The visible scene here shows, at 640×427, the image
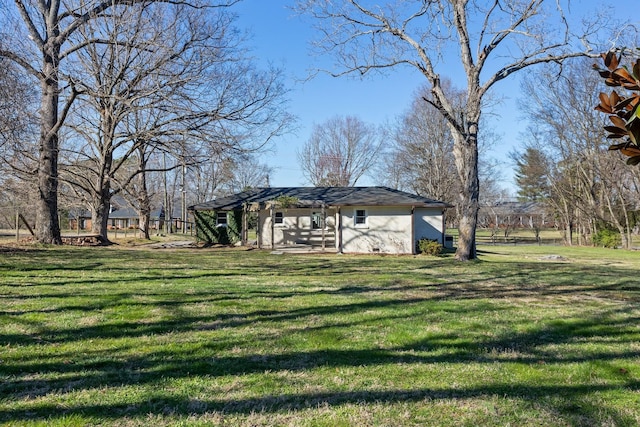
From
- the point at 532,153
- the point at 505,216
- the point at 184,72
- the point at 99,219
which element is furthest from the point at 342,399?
the point at 505,216

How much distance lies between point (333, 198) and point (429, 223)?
567cm

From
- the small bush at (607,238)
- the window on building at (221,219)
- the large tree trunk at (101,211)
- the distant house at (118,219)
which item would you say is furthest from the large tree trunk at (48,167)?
the distant house at (118,219)

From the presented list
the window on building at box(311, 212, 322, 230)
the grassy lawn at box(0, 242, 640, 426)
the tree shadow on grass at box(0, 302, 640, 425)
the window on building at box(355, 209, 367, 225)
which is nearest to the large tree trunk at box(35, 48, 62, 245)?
the grassy lawn at box(0, 242, 640, 426)

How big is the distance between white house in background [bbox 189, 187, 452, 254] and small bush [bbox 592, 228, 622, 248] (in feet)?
Result: 47.6

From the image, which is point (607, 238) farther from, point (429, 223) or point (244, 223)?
point (244, 223)

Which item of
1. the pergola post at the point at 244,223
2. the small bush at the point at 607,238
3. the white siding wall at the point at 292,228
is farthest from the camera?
the small bush at the point at 607,238

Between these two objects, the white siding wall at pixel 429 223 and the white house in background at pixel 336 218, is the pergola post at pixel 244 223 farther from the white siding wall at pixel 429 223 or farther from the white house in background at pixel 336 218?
the white siding wall at pixel 429 223

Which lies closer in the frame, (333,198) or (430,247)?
(430,247)

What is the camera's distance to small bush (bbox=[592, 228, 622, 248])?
3112 centimetres

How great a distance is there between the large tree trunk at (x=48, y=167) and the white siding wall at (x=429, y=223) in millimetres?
17602

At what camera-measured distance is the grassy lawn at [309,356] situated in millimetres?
3031

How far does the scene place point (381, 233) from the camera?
73.5 ft

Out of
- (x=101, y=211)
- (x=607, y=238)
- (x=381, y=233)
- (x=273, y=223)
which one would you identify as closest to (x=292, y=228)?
(x=273, y=223)

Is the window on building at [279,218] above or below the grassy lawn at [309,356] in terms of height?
above
